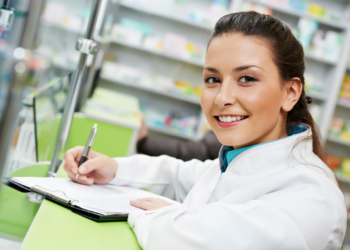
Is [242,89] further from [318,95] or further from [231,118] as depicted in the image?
[318,95]

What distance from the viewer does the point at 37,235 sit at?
0.60m

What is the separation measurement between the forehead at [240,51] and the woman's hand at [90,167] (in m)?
0.43

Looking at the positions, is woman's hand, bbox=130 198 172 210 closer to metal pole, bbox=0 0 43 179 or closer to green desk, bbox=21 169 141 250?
green desk, bbox=21 169 141 250

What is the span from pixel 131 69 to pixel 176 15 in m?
0.76

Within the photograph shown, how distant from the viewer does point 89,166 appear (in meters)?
0.97

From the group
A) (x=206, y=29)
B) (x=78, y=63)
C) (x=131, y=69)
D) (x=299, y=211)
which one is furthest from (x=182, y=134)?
(x=299, y=211)

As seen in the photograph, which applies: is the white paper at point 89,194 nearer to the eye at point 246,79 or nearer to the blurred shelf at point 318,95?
the eye at point 246,79

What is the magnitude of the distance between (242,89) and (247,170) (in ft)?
0.69

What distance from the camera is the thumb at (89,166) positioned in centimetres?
96

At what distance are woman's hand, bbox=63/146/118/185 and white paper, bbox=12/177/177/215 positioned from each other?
0.03 m

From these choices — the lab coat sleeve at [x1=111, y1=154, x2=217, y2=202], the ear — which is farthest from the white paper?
the ear

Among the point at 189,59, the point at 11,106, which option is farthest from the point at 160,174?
the point at 189,59

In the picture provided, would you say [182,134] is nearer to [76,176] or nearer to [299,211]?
[76,176]

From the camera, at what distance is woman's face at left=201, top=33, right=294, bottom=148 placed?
90cm
